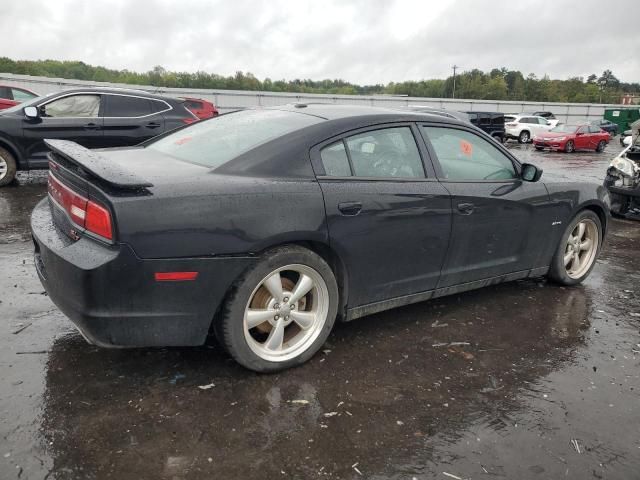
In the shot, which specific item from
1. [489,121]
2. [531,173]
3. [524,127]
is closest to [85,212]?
[531,173]

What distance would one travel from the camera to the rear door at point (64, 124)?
27.7 ft

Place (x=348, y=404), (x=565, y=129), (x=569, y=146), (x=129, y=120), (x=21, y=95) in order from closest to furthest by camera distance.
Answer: (x=348, y=404) → (x=129, y=120) → (x=21, y=95) → (x=569, y=146) → (x=565, y=129)

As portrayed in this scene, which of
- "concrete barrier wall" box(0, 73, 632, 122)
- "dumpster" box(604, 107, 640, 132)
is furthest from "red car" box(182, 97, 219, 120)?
"dumpster" box(604, 107, 640, 132)

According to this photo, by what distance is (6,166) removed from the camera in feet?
27.7

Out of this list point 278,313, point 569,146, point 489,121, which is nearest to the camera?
point 278,313

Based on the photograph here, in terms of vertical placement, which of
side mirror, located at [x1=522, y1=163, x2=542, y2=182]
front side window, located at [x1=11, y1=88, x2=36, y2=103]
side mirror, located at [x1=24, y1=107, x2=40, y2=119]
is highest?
front side window, located at [x1=11, y1=88, x2=36, y2=103]

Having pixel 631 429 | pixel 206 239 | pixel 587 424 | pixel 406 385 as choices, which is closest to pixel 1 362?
pixel 206 239

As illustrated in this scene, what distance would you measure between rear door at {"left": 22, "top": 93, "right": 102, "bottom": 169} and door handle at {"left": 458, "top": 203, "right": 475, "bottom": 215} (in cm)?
694

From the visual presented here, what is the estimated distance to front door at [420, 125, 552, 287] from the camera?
12.4 ft

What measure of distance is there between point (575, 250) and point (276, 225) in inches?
130

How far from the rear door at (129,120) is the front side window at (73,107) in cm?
19

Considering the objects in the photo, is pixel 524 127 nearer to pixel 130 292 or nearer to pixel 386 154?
pixel 386 154

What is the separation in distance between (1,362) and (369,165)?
2491mm

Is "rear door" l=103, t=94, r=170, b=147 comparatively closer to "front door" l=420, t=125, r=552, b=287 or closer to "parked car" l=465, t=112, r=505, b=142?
"front door" l=420, t=125, r=552, b=287
